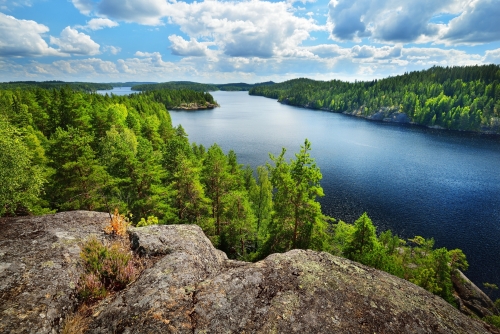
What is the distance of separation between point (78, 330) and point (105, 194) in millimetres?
19875

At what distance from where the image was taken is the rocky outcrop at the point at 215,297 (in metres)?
6.24

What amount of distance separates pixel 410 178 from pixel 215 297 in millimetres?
67740

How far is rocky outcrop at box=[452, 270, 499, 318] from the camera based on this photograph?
88.3 feet

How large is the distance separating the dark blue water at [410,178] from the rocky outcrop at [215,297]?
117ft

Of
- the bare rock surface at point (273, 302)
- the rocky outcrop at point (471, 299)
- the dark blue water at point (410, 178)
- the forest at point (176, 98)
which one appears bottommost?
the rocky outcrop at point (471, 299)

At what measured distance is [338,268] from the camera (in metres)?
9.00

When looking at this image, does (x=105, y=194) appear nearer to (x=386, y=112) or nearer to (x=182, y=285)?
(x=182, y=285)

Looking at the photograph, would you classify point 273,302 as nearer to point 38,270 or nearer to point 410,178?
point 38,270

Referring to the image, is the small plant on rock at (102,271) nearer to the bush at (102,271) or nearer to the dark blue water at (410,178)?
the bush at (102,271)

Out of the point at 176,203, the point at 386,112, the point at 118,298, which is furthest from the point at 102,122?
the point at 386,112

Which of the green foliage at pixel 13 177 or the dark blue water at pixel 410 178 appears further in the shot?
the dark blue water at pixel 410 178

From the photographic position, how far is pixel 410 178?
61.8 metres

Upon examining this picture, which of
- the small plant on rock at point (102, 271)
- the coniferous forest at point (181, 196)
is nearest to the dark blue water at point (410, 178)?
the coniferous forest at point (181, 196)

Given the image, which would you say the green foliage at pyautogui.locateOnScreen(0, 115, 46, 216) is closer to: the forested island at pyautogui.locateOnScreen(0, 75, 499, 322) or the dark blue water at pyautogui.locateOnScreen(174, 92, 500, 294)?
the forested island at pyautogui.locateOnScreen(0, 75, 499, 322)
